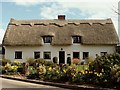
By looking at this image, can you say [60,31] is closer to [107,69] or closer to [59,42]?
[59,42]

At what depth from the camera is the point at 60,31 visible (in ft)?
148

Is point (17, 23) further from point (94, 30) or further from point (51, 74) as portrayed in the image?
point (51, 74)

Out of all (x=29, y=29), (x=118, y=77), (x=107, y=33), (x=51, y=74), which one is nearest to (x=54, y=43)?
(x=29, y=29)

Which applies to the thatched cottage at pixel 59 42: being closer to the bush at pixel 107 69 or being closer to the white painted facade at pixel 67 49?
the white painted facade at pixel 67 49

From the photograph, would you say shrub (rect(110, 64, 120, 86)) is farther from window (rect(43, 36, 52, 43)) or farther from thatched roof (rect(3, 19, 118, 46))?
window (rect(43, 36, 52, 43))

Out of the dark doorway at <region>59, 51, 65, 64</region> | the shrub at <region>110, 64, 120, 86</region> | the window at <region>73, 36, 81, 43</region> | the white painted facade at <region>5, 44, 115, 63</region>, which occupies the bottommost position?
the shrub at <region>110, 64, 120, 86</region>

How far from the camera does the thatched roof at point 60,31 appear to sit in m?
43.5

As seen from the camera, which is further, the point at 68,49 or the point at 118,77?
the point at 68,49

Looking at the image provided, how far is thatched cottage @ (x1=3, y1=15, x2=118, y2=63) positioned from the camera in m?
43.5

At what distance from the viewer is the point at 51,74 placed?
1883 centimetres

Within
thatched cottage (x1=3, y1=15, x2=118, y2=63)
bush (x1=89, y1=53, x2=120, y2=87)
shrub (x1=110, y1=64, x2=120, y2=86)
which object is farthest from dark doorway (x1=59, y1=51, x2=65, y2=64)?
shrub (x1=110, y1=64, x2=120, y2=86)

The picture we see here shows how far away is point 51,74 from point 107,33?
27.2m

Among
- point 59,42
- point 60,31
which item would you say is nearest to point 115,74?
point 59,42

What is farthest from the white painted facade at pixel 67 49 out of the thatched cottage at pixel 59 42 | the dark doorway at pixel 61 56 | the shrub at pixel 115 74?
the shrub at pixel 115 74
